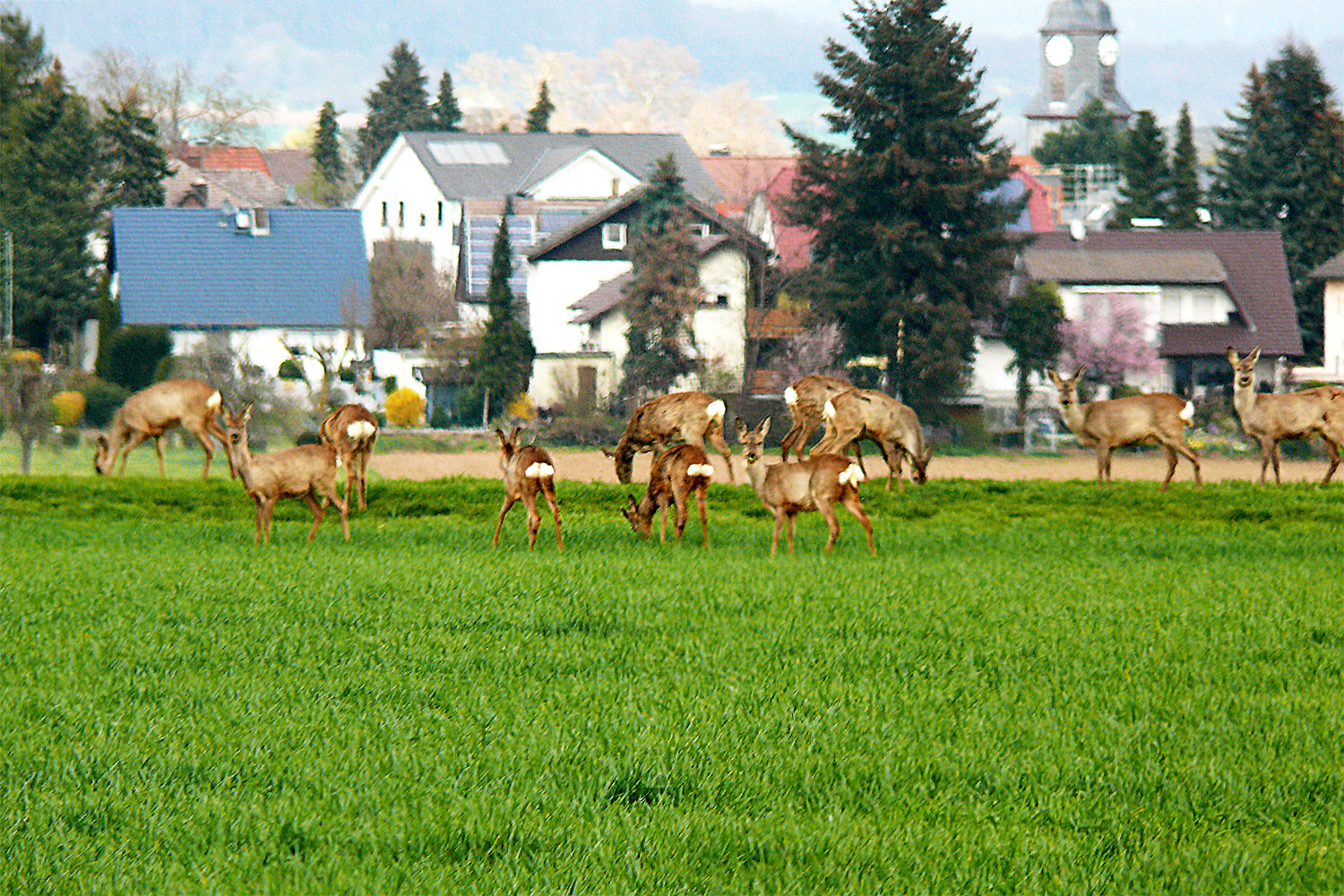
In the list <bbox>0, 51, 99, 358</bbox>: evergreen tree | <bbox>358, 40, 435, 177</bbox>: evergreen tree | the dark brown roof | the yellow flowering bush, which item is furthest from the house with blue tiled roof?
<bbox>358, 40, 435, 177</bbox>: evergreen tree

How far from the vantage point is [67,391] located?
138 ft

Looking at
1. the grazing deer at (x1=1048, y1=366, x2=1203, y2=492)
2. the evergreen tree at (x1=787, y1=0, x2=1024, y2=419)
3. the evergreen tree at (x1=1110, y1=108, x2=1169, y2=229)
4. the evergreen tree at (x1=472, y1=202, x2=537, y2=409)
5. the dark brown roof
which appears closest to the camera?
the grazing deer at (x1=1048, y1=366, x2=1203, y2=492)

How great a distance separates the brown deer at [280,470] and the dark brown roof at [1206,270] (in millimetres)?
43979

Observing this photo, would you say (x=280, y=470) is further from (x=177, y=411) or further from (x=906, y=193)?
(x=906, y=193)

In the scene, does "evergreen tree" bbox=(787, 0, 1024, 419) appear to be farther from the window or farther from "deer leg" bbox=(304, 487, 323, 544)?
"deer leg" bbox=(304, 487, 323, 544)

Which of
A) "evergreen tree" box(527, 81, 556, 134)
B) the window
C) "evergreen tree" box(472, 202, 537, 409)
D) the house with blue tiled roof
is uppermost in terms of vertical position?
"evergreen tree" box(527, 81, 556, 134)

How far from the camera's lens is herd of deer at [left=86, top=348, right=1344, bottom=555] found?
56.0 ft

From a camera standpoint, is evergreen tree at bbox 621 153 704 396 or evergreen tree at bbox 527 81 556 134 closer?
evergreen tree at bbox 621 153 704 396

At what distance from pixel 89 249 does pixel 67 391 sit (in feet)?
66.3

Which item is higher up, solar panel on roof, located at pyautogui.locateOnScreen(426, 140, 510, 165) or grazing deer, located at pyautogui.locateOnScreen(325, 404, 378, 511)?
solar panel on roof, located at pyautogui.locateOnScreen(426, 140, 510, 165)

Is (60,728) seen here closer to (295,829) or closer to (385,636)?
(295,829)

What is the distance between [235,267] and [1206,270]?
113 ft

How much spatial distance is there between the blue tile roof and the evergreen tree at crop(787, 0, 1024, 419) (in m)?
18.7

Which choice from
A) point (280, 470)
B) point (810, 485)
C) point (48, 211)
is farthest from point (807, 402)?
point (48, 211)
